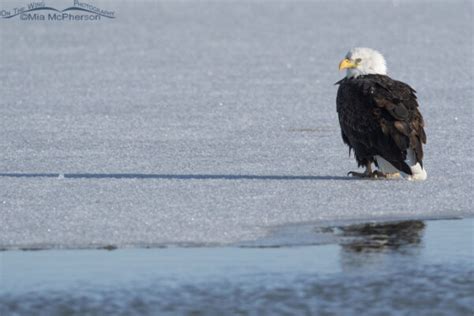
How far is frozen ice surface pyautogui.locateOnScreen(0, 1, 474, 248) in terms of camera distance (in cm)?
613

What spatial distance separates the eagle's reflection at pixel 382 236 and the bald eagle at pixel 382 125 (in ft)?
3.10

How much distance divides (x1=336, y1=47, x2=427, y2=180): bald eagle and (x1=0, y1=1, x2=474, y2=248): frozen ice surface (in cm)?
17

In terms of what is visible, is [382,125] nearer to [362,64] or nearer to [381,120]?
[381,120]

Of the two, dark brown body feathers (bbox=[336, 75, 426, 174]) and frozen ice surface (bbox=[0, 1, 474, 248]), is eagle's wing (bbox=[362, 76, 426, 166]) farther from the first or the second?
frozen ice surface (bbox=[0, 1, 474, 248])

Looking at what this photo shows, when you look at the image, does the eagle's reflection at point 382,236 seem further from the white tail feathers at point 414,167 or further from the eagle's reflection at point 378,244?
the white tail feathers at point 414,167

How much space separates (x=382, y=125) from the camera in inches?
274

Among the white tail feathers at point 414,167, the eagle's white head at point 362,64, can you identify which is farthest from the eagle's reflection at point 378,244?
the eagle's white head at point 362,64

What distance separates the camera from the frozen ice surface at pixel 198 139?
613cm

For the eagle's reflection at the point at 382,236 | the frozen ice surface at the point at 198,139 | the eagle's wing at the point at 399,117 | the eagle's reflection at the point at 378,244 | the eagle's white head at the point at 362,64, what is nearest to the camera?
the eagle's reflection at the point at 378,244

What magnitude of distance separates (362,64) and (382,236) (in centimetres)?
222

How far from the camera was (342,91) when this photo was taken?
737 centimetres

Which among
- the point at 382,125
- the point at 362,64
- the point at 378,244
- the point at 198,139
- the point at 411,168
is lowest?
the point at 378,244

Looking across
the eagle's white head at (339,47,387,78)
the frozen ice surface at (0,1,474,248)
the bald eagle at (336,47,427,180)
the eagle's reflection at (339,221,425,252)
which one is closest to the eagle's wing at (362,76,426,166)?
the bald eagle at (336,47,427,180)

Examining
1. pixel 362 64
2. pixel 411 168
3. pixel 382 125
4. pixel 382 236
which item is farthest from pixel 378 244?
pixel 362 64
